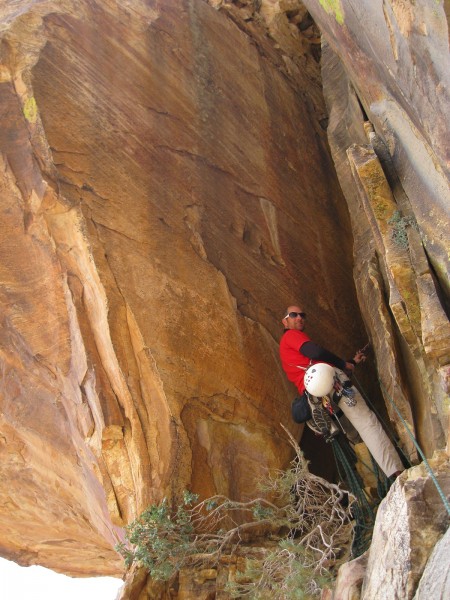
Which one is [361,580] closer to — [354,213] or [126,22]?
[354,213]

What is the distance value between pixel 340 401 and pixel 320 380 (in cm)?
49

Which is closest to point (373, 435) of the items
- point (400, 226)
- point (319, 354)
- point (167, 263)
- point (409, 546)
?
point (319, 354)

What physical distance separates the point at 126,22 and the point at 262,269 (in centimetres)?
388

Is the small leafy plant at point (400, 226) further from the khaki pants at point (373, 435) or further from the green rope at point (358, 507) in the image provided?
the green rope at point (358, 507)

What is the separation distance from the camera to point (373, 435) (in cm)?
748

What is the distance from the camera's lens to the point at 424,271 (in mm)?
6371

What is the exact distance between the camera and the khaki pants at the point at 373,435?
7.40 meters

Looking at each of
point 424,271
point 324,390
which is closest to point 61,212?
point 324,390

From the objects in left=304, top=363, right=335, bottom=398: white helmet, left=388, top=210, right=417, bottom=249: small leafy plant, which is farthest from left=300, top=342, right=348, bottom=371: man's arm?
left=388, top=210, right=417, bottom=249: small leafy plant

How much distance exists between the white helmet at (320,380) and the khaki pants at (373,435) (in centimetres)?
34

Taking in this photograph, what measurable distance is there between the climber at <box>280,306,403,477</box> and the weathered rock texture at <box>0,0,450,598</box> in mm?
404

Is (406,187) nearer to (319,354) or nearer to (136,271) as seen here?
(319,354)

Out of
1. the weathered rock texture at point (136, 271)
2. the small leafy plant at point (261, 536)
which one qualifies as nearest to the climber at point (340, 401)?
the small leafy plant at point (261, 536)

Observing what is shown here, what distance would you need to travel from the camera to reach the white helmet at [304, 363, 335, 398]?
728 cm
